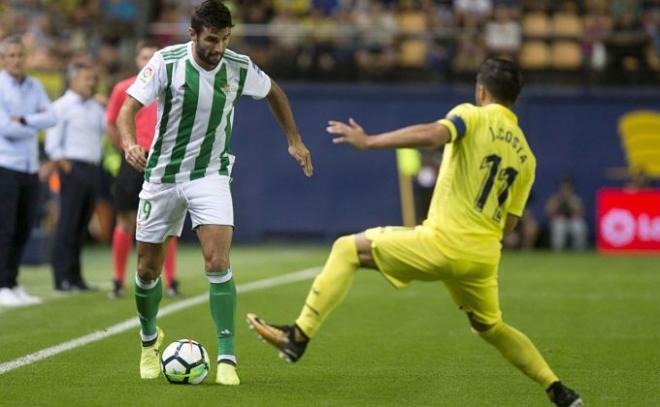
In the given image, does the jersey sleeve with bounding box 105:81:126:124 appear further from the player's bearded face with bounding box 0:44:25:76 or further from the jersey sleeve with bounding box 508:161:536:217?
the jersey sleeve with bounding box 508:161:536:217

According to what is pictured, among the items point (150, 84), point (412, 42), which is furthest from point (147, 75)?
point (412, 42)

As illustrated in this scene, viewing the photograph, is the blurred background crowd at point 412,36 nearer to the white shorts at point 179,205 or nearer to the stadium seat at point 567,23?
the stadium seat at point 567,23

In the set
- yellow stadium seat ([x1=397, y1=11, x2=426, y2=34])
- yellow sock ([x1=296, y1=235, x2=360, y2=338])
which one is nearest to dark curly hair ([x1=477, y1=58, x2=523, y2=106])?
yellow sock ([x1=296, y1=235, x2=360, y2=338])

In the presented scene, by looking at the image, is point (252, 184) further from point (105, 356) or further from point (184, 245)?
point (105, 356)

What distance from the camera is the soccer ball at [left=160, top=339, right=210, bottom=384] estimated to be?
7.73 meters

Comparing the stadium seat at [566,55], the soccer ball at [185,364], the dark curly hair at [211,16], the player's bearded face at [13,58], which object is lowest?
the stadium seat at [566,55]

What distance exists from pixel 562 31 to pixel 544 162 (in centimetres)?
258

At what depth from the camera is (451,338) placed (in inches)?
408

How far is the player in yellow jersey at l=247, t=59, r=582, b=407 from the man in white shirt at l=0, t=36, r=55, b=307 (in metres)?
6.30

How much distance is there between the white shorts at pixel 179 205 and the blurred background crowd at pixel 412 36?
1691 cm

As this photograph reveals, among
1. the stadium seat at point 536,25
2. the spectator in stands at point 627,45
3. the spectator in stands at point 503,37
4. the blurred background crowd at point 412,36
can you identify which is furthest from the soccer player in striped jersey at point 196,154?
the spectator in stands at point 627,45

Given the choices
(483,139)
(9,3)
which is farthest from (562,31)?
(483,139)

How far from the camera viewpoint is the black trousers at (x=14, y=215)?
12617mm

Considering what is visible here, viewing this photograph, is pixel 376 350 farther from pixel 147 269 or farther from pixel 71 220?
pixel 71 220
